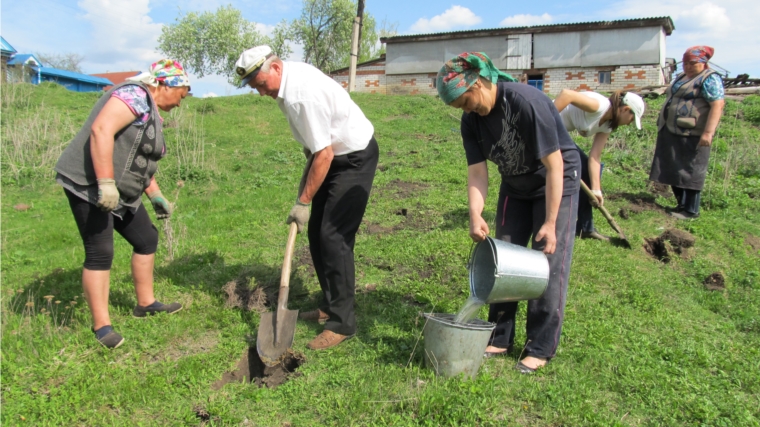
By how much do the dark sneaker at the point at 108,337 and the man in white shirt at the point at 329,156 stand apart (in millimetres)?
1224

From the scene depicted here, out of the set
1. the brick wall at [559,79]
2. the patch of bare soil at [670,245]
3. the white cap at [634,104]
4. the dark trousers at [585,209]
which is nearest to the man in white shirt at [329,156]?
the white cap at [634,104]

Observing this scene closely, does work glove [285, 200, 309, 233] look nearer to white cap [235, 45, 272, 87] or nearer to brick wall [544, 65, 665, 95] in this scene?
white cap [235, 45, 272, 87]

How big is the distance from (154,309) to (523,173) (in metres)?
2.77

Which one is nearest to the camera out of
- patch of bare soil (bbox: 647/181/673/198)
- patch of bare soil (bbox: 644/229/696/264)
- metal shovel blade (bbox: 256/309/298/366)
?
metal shovel blade (bbox: 256/309/298/366)

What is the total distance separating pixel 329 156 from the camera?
2.95m

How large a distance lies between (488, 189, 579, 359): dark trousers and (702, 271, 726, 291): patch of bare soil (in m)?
2.54

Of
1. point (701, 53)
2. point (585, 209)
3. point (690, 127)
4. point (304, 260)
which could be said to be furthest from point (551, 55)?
point (304, 260)

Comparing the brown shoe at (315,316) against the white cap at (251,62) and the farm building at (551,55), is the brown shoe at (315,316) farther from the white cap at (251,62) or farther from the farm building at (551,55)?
the farm building at (551,55)

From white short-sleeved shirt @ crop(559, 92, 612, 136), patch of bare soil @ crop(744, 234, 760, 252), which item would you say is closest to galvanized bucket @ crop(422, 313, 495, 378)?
white short-sleeved shirt @ crop(559, 92, 612, 136)

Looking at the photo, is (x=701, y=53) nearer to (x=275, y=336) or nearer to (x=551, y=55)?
(x=275, y=336)

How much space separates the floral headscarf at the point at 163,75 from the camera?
3160mm

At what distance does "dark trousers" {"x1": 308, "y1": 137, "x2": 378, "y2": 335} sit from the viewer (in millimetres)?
3174

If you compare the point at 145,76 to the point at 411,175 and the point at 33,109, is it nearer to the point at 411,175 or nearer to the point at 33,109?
the point at 411,175

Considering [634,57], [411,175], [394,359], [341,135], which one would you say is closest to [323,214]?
[341,135]
